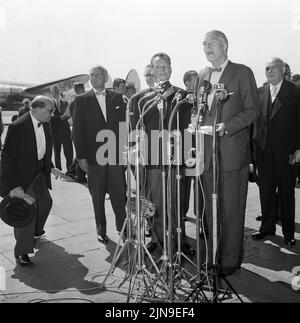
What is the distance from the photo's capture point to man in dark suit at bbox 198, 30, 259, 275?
145 inches

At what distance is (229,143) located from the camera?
3.77 metres

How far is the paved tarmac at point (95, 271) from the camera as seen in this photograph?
3.53 metres

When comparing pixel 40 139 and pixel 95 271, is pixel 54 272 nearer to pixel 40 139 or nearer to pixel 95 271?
pixel 95 271

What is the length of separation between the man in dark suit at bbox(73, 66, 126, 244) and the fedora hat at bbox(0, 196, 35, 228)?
95 cm

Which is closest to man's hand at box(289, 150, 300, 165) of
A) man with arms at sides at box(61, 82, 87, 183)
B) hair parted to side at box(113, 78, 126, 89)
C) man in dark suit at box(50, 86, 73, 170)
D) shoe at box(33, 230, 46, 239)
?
shoe at box(33, 230, 46, 239)

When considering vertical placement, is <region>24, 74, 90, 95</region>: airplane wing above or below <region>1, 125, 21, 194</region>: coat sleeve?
above

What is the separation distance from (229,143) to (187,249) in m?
1.45

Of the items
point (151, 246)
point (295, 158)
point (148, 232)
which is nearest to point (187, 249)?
point (151, 246)

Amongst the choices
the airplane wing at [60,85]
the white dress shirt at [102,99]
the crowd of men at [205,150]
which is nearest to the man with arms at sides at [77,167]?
the white dress shirt at [102,99]

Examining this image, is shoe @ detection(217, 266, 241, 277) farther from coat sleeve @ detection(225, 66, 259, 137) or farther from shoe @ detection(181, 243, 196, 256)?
coat sleeve @ detection(225, 66, 259, 137)

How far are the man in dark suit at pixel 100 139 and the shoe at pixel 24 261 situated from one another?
99 centimetres

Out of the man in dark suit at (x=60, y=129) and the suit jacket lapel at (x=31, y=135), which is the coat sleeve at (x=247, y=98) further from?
the man in dark suit at (x=60, y=129)

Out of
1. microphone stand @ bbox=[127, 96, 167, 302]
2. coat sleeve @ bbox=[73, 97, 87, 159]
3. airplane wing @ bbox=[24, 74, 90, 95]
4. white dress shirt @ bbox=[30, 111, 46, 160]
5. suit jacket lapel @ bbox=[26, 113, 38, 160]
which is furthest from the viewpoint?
airplane wing @ bbox=[24, 74, 90, 95]
